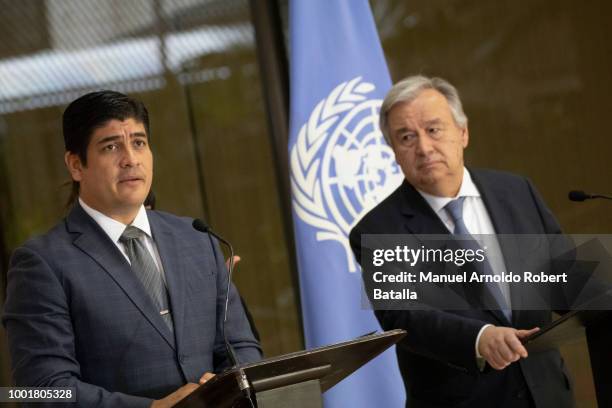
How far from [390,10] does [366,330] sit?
191cm

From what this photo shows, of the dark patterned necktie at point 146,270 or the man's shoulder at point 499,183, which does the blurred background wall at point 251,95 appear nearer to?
the man's shoulder at point 499,183

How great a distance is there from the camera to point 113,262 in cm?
251

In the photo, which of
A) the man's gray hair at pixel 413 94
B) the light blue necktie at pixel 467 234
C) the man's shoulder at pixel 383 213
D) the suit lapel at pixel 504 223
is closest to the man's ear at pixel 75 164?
the man's shoulder at pixel 383 213

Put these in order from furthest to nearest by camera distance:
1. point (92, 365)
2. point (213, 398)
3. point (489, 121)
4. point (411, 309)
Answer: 1. point (489, 121)
2. point (411, 309)
3. point (92, 365)
4. point (213, 398)

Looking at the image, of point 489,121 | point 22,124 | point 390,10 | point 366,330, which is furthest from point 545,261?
point 22,124

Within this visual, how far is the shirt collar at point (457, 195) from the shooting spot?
120 inches

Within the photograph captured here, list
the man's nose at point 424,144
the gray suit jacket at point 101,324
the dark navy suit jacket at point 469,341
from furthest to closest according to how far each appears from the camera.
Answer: the man's nose at point 424,144 → the dark navy suit jacket at point 469,341 → the gray suit jacket at point 101,324

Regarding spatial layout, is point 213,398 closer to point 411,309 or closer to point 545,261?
point 411,309

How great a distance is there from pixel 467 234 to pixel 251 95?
7.40 feet

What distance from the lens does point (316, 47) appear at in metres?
4.05

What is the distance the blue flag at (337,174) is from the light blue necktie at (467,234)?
0.90m

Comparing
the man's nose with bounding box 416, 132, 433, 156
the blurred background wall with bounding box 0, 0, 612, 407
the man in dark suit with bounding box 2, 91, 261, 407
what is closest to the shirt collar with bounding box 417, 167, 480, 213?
the man's nose with bounding box 416, 132, 433, 156

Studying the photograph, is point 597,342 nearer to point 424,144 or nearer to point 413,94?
point 424,144

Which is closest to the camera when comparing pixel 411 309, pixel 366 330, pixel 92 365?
pixel 92 365
